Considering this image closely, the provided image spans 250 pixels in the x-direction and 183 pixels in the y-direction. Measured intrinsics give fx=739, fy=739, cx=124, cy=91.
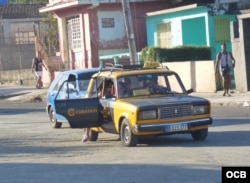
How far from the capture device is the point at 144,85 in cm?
1550

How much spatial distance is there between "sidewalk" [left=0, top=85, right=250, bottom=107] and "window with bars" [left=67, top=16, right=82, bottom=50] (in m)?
4.06

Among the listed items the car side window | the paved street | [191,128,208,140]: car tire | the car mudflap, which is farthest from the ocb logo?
the car side window

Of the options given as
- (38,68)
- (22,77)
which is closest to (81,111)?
(38,68)

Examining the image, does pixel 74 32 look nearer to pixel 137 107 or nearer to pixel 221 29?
pixel 221 29

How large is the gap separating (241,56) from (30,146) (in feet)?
42.2

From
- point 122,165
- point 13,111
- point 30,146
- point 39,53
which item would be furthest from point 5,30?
point 122,165

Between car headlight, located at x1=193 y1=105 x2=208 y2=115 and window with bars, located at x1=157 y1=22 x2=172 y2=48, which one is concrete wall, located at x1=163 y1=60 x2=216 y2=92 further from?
car headlight, located at x1=193 y1=105 x2=208 y2=115

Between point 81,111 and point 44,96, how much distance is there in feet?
60.5

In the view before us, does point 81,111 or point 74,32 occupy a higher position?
point 74,32

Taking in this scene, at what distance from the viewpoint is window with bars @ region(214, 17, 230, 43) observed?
33406mm

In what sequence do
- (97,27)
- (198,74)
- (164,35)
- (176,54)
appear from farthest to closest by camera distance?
(97,27) → (164,35) → (176,54) → (198,74)

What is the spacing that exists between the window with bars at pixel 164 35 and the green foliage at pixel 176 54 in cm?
452

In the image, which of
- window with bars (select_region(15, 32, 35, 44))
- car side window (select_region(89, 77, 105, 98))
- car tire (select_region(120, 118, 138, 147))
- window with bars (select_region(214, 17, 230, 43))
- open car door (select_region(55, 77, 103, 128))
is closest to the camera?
car tire (select_region(120, 118, 138, 147))

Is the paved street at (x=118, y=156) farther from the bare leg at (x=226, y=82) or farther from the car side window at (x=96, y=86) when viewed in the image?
the bare leg at (x=226, y=82)
